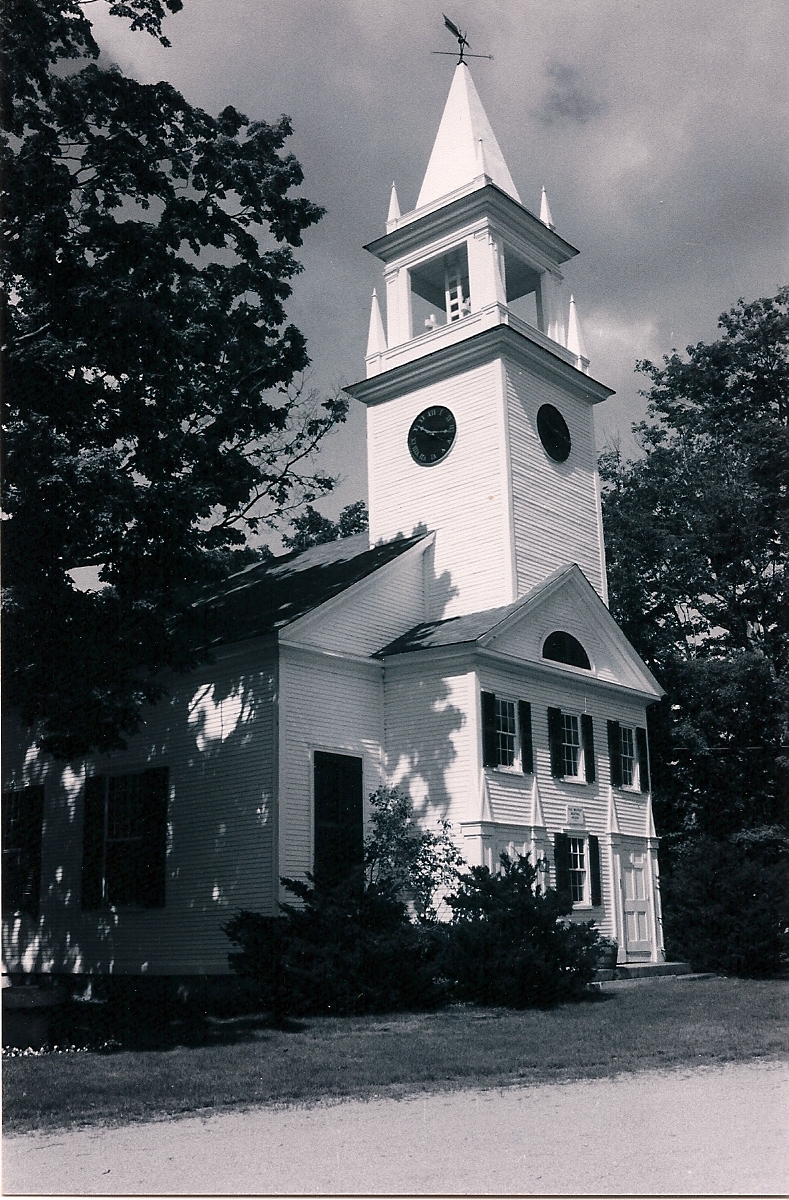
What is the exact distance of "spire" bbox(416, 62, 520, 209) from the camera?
25484 mm

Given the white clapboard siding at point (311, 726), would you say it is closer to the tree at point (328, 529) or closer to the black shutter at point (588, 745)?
the black shutter at point (588, 745)

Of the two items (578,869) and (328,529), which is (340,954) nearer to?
(578,869)

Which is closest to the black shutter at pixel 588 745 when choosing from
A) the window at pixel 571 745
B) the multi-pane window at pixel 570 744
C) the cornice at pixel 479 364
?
the window at pixel 571 745

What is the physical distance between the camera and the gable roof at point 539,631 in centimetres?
2058

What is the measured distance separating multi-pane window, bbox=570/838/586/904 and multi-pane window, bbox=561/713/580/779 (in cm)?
131

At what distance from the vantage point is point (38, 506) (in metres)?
12.9

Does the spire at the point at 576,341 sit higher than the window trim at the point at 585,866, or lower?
higher

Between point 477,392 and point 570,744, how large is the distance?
7.61 metres

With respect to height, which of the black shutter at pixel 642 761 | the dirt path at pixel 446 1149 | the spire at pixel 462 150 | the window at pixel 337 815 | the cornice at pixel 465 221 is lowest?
the dirt path at pixel 446 1149

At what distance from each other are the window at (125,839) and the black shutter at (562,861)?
284 inches

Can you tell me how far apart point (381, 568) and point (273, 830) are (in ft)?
19.3

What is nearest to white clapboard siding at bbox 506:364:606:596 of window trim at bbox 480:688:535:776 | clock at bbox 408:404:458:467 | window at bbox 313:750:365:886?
clock at bbox 408:404:458:467

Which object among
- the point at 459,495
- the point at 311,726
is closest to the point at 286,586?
the point at 459,495

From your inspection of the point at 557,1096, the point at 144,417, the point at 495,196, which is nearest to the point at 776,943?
the point at 557,1096
